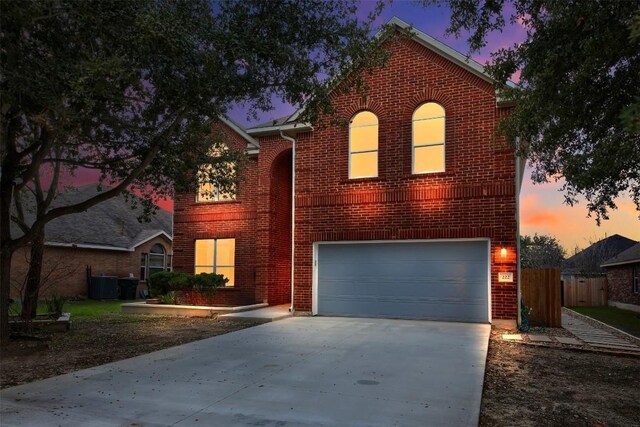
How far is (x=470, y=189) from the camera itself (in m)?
13.0

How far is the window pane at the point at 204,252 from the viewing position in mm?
18875

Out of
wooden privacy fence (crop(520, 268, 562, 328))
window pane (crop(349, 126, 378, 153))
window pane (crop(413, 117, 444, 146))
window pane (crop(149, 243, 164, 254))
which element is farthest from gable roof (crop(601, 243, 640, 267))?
window pane (crop(149, 243, 164, 254))

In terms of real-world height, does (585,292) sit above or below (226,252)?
below

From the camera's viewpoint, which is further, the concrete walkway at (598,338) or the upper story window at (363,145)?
the upper story window at (363,145)

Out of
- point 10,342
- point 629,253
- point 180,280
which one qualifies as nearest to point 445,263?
point 180,280

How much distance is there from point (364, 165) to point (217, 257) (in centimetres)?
729

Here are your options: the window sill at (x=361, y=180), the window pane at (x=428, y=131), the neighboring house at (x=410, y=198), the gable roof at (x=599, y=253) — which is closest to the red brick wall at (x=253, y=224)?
the neighboring house at (x=410, y=198)

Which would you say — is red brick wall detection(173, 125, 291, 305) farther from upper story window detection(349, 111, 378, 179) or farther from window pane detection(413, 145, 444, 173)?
window pane detection(413, 145, 444, 173)

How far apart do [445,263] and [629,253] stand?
57.4 feet

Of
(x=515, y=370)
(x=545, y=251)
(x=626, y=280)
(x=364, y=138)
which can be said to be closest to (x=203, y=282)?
(x=364, y=138)

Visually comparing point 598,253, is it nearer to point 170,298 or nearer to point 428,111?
point 428,111

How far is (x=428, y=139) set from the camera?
539 inches

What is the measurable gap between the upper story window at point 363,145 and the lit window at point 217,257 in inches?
246

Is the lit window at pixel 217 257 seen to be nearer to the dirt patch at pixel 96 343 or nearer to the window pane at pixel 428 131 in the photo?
the dirt patch at pixel 96 343
